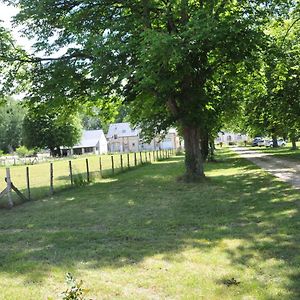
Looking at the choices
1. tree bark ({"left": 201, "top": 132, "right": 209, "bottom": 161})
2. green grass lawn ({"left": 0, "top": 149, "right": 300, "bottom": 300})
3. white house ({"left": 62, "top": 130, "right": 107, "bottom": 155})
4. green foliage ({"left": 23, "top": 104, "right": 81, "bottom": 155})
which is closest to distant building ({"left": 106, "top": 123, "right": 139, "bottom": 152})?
white house ({"left": 62, "top": 130, "right": 107, "bottom": 155})

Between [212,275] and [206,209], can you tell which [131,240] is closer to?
[212,275]

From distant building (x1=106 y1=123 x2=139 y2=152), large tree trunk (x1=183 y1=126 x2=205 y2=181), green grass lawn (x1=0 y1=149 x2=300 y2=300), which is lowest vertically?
green grass lawn (x1=0 y1=149 x2=300 y2=300)

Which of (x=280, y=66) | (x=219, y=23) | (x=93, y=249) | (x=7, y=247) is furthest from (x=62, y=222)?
(x=280, y=66)

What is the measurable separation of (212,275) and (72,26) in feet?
44.7

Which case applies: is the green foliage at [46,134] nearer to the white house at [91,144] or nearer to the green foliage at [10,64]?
the white house at [91,144]

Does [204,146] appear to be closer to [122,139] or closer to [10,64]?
[10,64]

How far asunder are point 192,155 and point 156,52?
6953mm

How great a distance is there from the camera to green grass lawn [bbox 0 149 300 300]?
577 cm

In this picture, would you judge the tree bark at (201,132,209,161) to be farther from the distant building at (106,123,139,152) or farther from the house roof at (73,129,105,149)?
the house roof at (73,129,105,149)

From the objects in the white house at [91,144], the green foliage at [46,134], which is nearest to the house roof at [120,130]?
the white house at [91,144]

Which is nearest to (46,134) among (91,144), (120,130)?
(91,144)

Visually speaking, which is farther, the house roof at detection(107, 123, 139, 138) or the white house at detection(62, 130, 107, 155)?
the house roof at detection(107, 123, 139, 138)

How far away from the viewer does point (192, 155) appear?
65.0ft

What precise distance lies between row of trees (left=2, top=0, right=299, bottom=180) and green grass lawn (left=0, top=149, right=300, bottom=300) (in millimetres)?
4847
